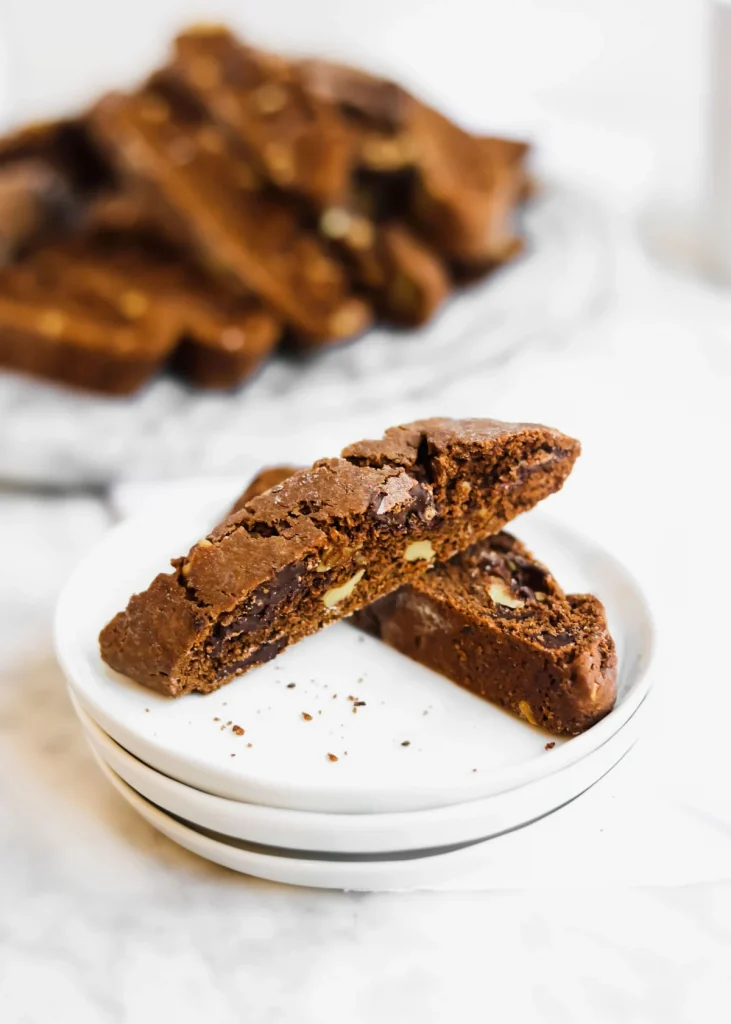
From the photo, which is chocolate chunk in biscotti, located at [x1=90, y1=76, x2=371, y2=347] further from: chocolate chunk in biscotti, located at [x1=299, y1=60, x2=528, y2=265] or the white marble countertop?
the white marble countertop

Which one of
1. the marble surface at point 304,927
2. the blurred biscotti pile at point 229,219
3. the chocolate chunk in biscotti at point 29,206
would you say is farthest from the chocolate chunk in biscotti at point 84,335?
the marble surface at point 304,927

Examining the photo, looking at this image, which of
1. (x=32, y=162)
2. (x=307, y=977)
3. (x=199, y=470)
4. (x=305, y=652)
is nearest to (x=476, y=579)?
(x=305, y=652)

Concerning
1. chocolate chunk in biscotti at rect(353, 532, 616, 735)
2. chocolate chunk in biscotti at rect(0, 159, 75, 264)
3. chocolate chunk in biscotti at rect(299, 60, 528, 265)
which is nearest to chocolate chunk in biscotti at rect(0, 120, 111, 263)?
chocolate chunk in biscotti at rect(0, 159, 75, 264)

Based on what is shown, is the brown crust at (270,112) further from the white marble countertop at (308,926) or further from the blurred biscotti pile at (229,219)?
the white marble countertop at (308,926)

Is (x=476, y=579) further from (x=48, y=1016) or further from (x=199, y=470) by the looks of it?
(x=199, y=470)

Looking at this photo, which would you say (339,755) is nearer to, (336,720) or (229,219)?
(336,720)
